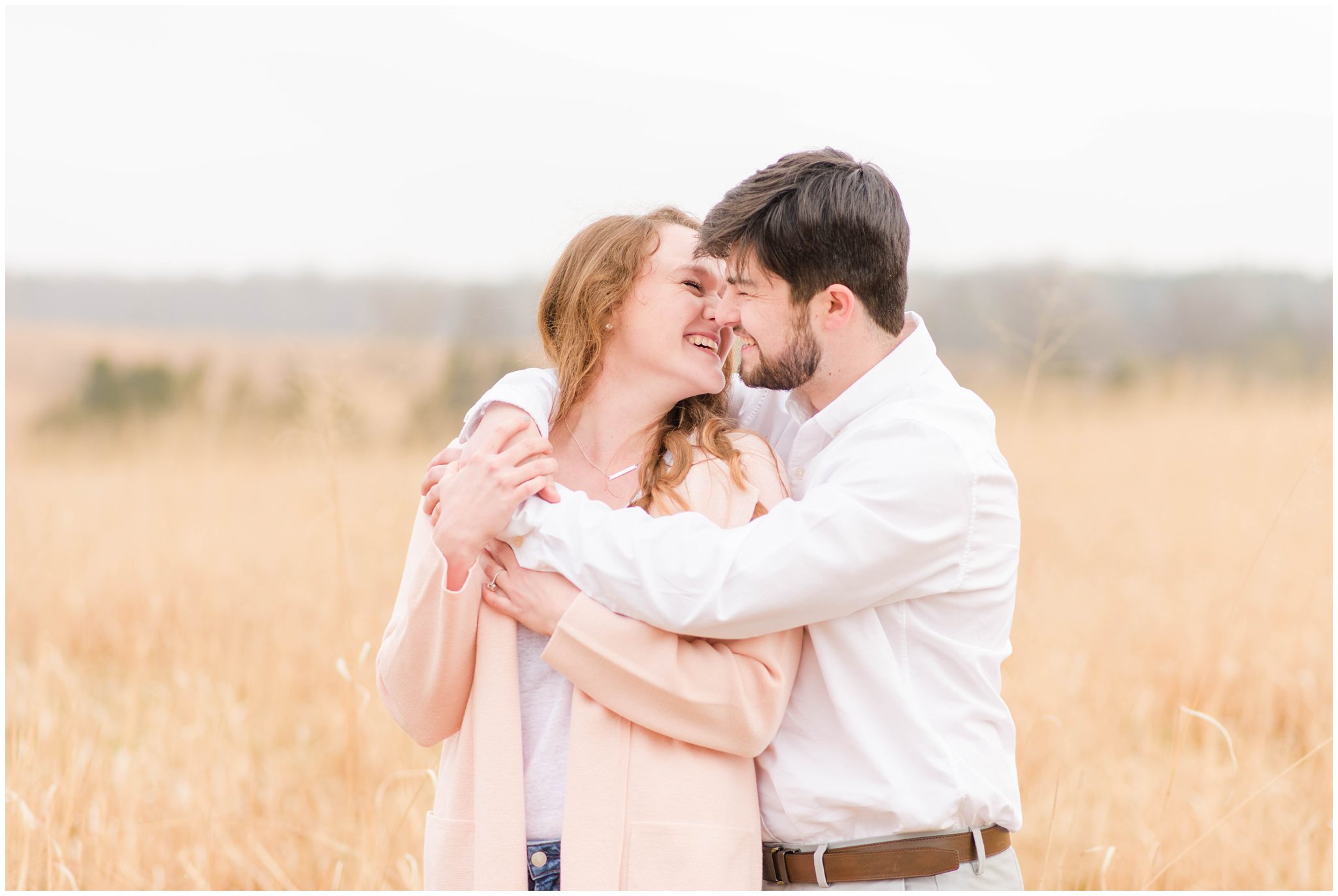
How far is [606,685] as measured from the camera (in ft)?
6.42

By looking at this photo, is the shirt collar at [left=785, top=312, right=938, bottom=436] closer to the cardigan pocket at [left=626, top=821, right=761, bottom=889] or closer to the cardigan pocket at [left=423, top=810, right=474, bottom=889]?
the cardigan pocket at [left=626, top=821, right=761, bottom=889]

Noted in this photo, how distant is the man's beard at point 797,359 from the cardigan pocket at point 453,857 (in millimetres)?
1032

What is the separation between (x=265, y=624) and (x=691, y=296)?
3.63m

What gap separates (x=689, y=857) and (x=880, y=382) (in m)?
0.92

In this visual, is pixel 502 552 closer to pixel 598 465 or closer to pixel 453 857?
pixel 598 465

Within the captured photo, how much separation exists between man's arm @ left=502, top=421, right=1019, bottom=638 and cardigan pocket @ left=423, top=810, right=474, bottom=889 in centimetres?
53

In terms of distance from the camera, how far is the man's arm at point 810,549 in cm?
186

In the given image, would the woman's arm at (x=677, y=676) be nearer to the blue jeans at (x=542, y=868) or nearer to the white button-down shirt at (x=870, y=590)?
the white button-down shirt at (x=870, y=590)

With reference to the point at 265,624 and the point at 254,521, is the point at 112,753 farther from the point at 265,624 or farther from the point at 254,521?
the point at 254,521

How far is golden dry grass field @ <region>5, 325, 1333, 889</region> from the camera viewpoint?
319 cm

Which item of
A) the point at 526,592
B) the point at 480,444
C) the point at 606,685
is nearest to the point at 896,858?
the point at 606,685

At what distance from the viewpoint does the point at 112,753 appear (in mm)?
4016

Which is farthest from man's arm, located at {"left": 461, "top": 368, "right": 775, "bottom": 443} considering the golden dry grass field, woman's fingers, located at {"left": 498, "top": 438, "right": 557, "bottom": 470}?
the golden dry grass field

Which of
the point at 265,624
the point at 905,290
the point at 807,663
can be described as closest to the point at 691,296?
the point at 905,290
